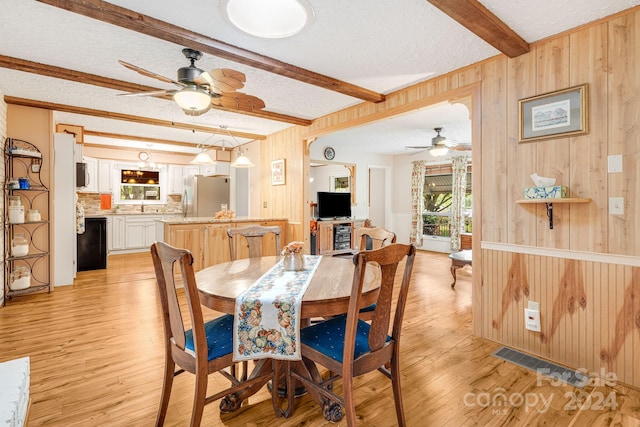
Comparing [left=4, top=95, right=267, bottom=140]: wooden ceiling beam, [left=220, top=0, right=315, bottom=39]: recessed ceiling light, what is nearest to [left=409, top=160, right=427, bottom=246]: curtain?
[left=4, top=95, right=267, bottom=140]: wooden ceiling beam

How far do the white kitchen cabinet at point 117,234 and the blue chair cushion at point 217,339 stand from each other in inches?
247

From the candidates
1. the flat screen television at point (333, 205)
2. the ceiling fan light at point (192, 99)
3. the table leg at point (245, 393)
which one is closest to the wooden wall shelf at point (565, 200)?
the table leg at point (245, 393)

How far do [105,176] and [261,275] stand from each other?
266 inches

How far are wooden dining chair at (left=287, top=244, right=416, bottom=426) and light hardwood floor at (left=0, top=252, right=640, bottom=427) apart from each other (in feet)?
0.78

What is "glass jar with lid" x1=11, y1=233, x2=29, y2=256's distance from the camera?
12.3ft

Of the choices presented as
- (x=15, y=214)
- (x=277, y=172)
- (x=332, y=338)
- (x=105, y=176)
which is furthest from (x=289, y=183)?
(x=105, y=176)

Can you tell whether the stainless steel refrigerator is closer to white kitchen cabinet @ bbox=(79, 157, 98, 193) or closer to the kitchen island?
white kitchen cabinet @ bbox=(79, 157, 98, 193)

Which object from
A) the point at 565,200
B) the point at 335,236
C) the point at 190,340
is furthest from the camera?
the point at 335,236

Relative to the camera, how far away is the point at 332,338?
1.66 m

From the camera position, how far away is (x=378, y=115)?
3863 mm

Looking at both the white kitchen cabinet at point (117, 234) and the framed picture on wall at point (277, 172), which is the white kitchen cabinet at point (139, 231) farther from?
the framed picture on wall at point (277, 172)

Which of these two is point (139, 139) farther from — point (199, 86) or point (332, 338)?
point (332, 338)

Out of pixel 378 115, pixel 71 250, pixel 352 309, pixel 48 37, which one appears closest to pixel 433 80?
pixel 378 115

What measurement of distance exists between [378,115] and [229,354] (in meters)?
3.20
